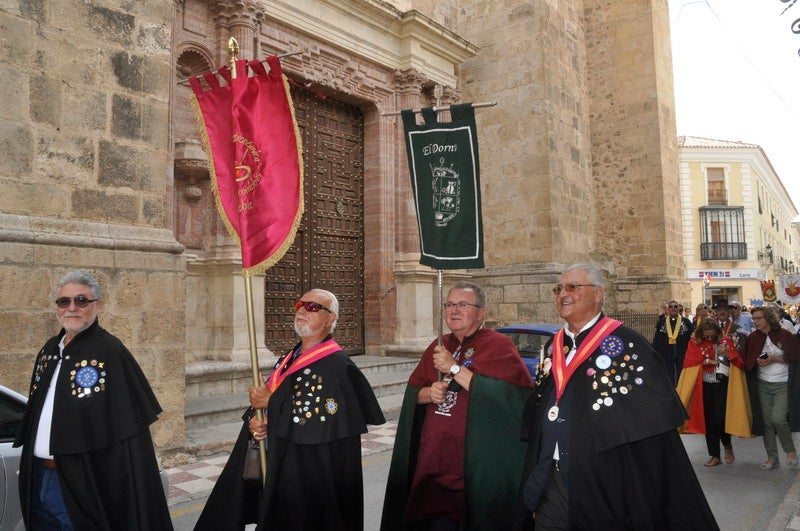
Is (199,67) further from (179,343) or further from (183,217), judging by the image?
(179,343)

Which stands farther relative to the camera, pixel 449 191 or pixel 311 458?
pixel 449 191

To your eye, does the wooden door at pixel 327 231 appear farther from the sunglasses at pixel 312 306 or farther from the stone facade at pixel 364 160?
the sunglasses at pixel 312 306

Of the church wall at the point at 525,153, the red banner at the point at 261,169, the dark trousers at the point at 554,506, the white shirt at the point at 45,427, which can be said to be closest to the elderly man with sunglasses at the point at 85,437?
the white shirt at the point at 45,427

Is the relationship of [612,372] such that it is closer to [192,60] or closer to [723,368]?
[723,368]

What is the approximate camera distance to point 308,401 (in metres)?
3.20

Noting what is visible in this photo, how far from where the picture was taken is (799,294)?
42.1 ft

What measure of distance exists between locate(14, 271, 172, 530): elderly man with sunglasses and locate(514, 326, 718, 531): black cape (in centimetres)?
206

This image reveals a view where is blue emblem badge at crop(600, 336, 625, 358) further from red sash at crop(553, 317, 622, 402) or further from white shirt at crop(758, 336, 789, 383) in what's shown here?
white shirt at crop(758, 336, 789, 383)

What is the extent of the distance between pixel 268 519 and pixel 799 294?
13093 mm

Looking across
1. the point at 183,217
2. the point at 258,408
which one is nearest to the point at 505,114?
the point at 183,217

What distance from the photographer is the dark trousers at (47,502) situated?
9.98 feet

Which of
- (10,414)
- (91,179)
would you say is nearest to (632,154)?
(91,179)

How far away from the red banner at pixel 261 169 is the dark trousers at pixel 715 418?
5.32m

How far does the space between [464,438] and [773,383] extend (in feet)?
16.3
